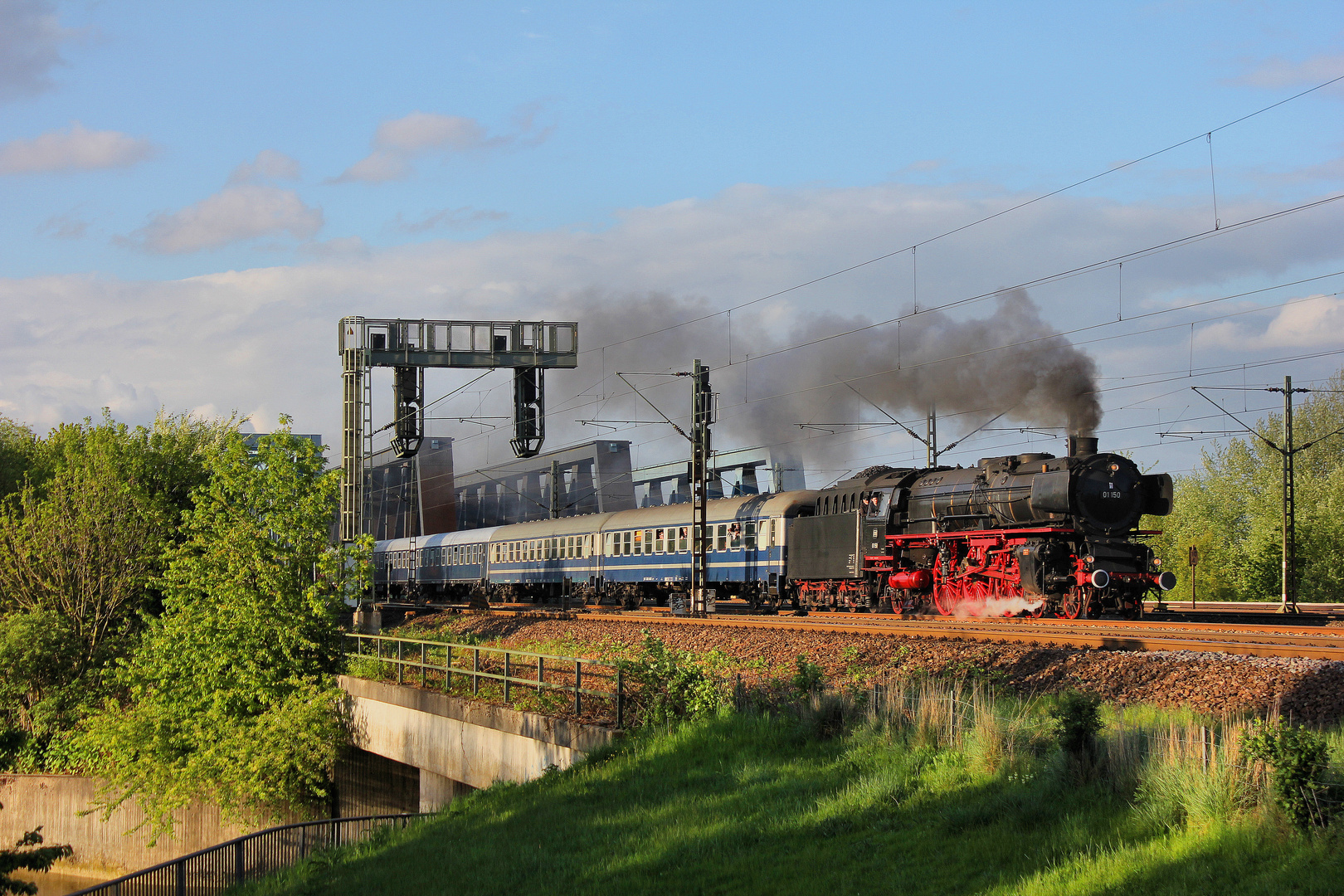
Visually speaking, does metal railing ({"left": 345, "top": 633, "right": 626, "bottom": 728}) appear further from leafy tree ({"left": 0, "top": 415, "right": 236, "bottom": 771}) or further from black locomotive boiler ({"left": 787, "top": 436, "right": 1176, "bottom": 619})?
leafy tree ({"left": 0, "top": 415, "right": 236, "bottom": 771})

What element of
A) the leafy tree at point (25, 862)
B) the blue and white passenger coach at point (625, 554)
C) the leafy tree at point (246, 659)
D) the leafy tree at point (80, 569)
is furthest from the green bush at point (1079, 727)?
the leafy tree at point (80, 569)

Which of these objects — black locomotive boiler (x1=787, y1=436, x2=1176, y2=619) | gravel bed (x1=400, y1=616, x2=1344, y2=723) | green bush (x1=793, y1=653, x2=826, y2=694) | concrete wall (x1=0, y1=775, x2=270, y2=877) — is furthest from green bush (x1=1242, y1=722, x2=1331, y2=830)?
concrete wall (x1=0, y1=775, x2=270, y2=877)

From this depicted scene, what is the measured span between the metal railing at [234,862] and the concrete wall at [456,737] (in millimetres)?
1702

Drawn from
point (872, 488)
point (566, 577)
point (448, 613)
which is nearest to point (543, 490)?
point (566, 577)

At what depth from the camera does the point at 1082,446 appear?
26.7m

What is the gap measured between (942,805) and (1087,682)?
17.8 ft

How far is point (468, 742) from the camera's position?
61.6ft

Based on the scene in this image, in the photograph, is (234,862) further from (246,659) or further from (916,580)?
(916,580)

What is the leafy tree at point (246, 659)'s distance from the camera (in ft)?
82.3

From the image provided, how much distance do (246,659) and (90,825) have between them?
11.6 meters

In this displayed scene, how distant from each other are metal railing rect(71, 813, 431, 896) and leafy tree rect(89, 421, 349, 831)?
8.26 m

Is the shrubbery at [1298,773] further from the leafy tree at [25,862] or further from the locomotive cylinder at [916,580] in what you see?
the locomotive cylinder at [916,580]

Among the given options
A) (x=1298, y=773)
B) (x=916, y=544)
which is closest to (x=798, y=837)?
(x=1298, y=773)

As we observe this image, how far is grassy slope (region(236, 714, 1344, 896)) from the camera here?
733 cm
